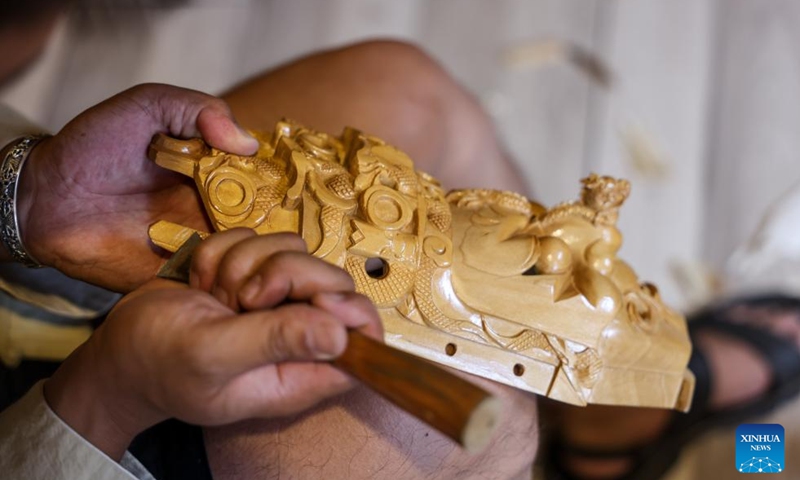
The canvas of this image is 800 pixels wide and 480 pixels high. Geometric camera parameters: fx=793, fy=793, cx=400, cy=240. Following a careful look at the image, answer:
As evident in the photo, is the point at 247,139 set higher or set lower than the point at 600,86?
higher

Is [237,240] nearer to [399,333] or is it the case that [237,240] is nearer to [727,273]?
[399,333]

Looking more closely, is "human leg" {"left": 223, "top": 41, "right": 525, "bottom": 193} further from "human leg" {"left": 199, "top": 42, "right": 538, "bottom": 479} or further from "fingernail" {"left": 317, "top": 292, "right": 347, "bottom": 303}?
"fingernail" {"left": 317, "top": 292, "right": 347, "bottom": 303}

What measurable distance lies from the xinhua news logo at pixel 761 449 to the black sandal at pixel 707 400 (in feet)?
0.41

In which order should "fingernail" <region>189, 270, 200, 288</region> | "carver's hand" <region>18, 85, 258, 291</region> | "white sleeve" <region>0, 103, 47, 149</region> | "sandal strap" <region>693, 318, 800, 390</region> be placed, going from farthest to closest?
"sandal strap" <region>693, 318, 800, 390</region>
"white sleeve" <region>0, 103, 47, 149</region>
"carver's hand" <region>18, 85, 258, 291</region>
"fingernail" <region>189, 270, 200, 288</region>

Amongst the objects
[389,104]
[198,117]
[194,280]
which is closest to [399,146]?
[389,104]

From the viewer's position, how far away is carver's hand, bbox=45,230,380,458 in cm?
41

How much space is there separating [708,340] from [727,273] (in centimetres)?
21

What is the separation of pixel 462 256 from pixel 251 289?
187mm

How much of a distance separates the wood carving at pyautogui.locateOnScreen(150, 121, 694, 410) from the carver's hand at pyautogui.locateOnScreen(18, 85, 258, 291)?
0.15 ft

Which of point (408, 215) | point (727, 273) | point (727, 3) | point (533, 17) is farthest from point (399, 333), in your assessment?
point (727, 3)

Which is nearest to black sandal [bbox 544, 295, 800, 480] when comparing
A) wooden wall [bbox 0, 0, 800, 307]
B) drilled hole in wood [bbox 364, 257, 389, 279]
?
wooden wall [bbox 0, 0, 800, 307]

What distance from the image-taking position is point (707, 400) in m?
0.99

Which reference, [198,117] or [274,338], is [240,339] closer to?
[274,338]

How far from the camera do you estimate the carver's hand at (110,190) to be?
1.98 feet
